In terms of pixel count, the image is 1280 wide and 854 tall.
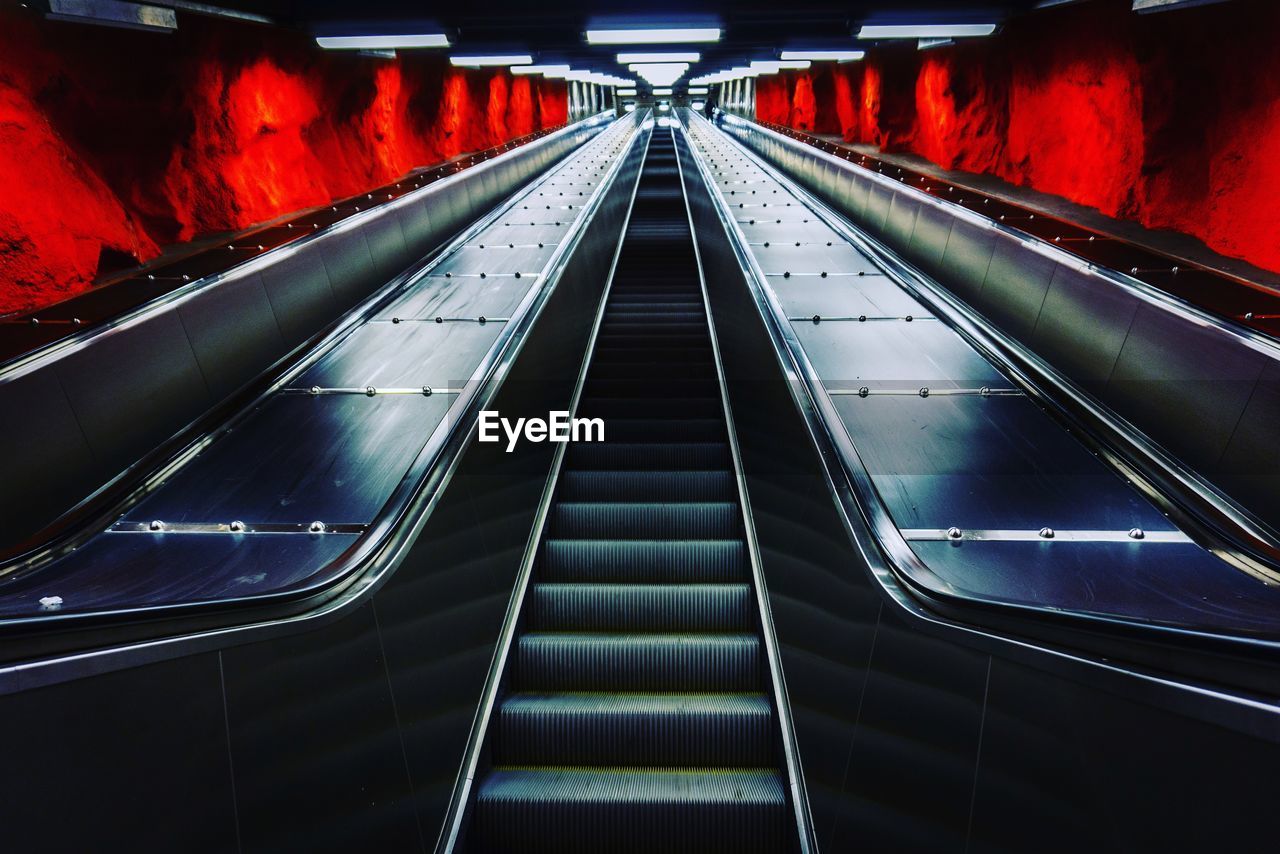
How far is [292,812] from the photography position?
1762mm

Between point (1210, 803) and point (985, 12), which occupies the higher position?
point (985, 12)

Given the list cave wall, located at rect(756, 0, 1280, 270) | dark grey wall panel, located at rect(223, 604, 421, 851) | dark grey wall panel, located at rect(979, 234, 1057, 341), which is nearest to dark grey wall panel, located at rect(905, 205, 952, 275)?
dark grey wall panel, located at rect(979, 234, 1057, 341)

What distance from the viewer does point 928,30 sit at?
7.24 m

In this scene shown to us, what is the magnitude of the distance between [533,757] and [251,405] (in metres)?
2.12

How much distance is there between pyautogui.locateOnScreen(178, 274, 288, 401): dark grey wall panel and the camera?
3.80 m

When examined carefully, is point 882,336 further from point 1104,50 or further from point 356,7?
point 356,7

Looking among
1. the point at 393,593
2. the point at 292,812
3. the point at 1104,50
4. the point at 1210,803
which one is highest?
the point at 1104,50

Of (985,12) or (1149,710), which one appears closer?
(1149,710)

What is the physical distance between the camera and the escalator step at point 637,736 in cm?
300

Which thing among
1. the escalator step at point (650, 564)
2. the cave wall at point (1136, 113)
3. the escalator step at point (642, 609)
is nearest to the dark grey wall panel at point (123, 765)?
the escalator step at point (642, 609)

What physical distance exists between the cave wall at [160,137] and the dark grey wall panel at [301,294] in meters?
1.26

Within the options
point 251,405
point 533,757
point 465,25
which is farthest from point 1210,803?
point 465,25

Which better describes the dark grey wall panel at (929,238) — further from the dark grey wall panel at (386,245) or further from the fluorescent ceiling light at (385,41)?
the fluorescent ceiling light at (385,41)

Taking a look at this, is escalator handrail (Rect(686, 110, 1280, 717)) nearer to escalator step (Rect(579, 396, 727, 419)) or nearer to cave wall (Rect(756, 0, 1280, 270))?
escalator step (Rect(579, 396, 727, 419))
